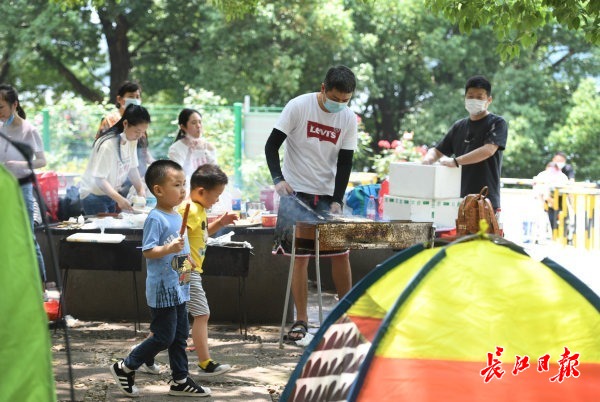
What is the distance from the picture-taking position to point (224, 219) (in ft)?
21.7

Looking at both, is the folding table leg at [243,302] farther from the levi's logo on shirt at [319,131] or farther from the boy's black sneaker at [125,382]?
the boy's black sneaker at [125,382]

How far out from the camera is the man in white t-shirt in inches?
305

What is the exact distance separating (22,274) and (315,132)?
4.24 m

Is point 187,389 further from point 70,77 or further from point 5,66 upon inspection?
point 70,77

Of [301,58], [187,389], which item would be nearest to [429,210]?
[187,389]

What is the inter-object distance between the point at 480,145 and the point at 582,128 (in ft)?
67.5

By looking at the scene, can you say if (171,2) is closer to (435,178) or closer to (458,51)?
(458,51)

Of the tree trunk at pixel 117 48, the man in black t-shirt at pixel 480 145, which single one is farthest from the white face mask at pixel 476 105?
the tree trunk at pixel 117 48

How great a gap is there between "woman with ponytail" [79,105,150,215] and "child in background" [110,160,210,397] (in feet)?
8.54

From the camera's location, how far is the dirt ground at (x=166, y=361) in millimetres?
6289

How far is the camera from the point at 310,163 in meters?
7.85

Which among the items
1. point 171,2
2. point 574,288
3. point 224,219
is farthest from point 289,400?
point 171,2

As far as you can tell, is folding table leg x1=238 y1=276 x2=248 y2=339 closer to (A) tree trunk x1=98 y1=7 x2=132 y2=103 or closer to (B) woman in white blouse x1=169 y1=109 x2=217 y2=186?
(B) woman in white blouse x1=169 y1=109 x2=217 y2=186

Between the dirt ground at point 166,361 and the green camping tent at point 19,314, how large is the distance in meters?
2.37
